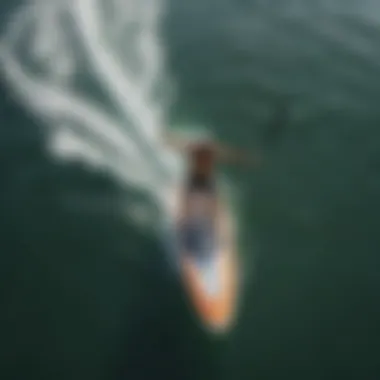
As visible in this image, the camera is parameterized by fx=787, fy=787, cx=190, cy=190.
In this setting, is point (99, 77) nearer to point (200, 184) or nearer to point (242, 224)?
point (200, 184)

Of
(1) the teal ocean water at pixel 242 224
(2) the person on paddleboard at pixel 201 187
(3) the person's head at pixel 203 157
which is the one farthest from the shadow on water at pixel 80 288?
(3) the person's head at pixel 203 157

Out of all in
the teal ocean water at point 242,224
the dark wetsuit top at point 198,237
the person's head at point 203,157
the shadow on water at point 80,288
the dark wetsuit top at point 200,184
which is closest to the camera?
the shadow on water at point 80,288

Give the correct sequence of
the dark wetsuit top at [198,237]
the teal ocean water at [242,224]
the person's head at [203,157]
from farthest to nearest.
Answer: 1. the person's head at [203,157]
2. the dark wetsuit top at [198,237]
3. the teal ocean water at [242,224]

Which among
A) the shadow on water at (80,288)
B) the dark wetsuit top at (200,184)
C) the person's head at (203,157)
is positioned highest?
the person's head at (203,157)

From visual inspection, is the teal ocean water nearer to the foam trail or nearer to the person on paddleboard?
the foam trail

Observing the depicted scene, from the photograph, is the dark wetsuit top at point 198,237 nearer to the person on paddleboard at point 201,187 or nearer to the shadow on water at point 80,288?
the person on paddleboard at point 201,187

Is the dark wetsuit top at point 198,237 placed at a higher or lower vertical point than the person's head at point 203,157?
lower
